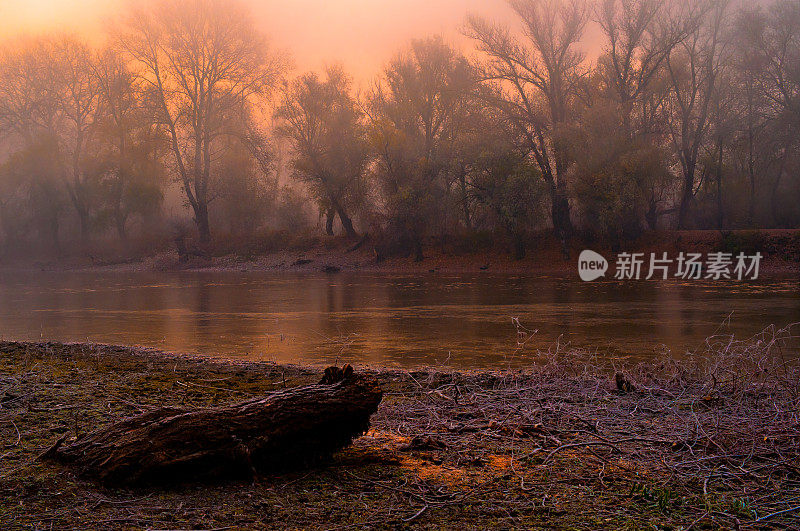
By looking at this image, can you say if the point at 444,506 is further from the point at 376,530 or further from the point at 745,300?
the point at 745,300

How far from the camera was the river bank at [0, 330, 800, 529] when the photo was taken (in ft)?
14.9

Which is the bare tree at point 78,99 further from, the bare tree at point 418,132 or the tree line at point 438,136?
the bare tree at point 418,132

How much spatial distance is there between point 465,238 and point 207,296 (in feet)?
72.7

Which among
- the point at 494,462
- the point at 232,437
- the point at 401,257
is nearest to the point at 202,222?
the point at 401,257

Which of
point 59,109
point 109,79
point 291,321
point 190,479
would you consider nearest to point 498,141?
point 291,321

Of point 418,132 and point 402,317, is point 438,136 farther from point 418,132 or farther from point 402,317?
point 402,317

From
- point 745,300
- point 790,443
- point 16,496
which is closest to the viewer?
point 16,496

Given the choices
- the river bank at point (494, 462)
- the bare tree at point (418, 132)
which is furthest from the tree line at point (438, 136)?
the river bank at point (494, 462)

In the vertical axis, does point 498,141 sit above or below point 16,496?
above

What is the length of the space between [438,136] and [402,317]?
33591 mm

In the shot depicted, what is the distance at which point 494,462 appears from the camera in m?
5.61

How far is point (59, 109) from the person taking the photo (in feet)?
175

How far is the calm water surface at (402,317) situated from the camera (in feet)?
42.7

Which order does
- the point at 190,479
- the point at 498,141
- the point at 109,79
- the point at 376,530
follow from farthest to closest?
1. the point at 109,79
2. the point at 498,141
3. the point at 190,479
4. the point at 376,530
